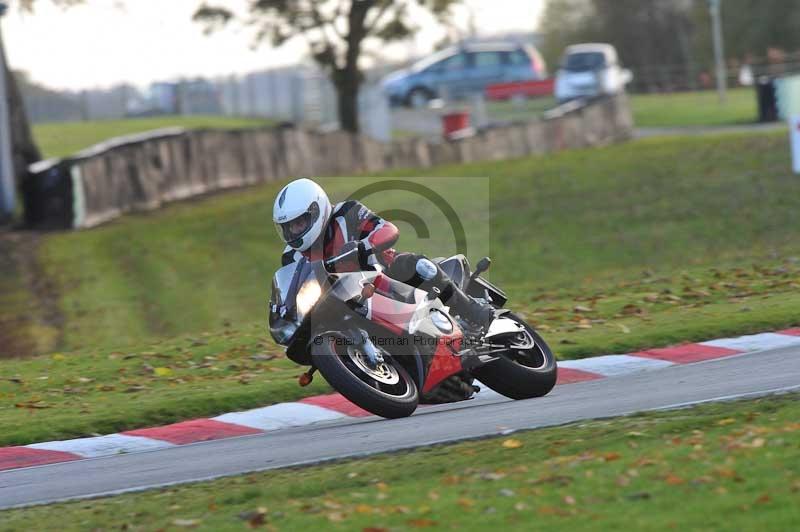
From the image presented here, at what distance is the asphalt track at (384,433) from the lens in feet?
27.0

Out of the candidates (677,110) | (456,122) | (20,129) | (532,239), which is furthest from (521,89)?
(532,239)

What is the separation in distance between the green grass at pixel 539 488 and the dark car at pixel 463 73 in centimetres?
4507

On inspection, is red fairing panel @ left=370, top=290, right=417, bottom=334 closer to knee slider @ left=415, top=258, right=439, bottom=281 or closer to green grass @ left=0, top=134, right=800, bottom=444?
knee slider @ left=415, top=258, right=439, bottom=281

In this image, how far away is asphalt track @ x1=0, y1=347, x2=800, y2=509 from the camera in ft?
27.0

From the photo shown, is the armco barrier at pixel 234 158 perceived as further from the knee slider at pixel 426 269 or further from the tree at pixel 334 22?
the knee slider at pixel 426 269

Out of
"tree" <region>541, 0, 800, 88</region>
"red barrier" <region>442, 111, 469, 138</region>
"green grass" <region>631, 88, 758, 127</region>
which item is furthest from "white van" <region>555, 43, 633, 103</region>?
"tree" <region>541, 0, 800, 88</region>

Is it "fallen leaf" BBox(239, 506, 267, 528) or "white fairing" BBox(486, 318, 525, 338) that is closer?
"fallen leaf" BBox(239, 506, 267, 528)

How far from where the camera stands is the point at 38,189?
85.3 ft

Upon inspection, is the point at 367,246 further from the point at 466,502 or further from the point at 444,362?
the point at 466,502

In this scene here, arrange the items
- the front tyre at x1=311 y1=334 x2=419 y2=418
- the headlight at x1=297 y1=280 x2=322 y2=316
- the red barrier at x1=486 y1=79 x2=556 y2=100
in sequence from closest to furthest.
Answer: the front tyre at x1=311 y1=334 x2=419 y2=418 → the headlight at x1=297 y1=280 x2=322 y2=316 → the red barrier at x1=486 y1=79 x2=556 y2=100

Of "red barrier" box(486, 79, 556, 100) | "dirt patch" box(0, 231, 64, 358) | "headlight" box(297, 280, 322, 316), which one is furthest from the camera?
"red barrier" box(486, 79, 556, 100)

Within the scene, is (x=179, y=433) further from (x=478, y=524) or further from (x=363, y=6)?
(x=363, y=6)

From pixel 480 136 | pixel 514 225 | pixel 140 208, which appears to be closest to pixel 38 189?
pixel 140 208

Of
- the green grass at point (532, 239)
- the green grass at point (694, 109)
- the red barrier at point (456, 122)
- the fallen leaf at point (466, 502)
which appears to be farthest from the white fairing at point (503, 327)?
the green grass at point (694, 109)
